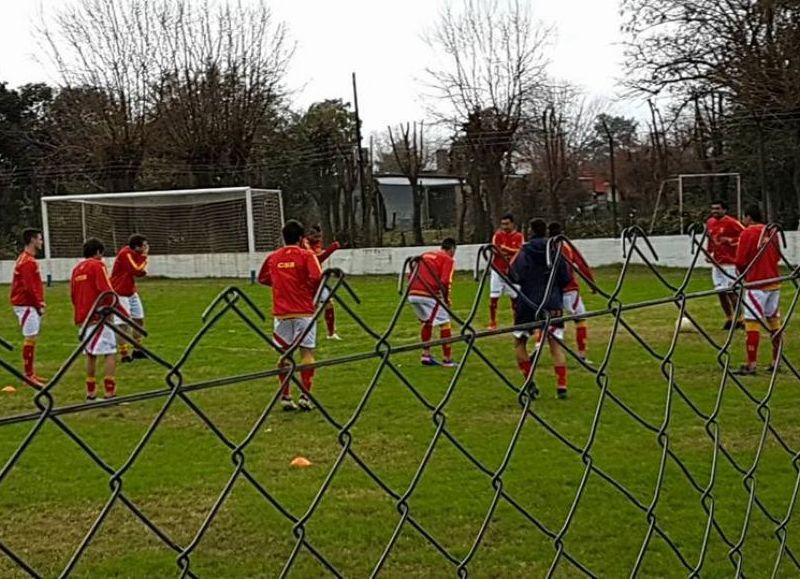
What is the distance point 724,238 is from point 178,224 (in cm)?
2425

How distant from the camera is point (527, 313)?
8.95 m

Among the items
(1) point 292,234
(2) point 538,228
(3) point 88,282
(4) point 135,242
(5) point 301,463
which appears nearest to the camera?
(5) point 301,463

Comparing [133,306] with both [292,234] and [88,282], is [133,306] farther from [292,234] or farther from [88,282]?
[292,234]

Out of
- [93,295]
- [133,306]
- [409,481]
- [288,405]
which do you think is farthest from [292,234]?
[133,306]

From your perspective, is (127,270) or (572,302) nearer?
(572,302)

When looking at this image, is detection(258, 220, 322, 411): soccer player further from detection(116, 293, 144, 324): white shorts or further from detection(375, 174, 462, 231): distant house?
detection(375, 174, 462, 231): distant house

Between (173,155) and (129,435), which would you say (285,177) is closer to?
(173,155)

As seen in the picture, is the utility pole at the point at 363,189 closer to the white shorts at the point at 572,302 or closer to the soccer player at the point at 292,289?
the white shorts at the point at 572,302

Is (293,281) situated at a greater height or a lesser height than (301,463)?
greater

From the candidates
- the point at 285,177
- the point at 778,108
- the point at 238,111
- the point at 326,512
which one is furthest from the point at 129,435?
the point at 238,111

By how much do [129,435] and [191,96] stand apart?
35.3 m

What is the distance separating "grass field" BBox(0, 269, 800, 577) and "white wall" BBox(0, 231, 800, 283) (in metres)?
14.8

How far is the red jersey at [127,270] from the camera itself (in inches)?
520

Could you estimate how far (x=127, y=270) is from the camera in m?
13.3
